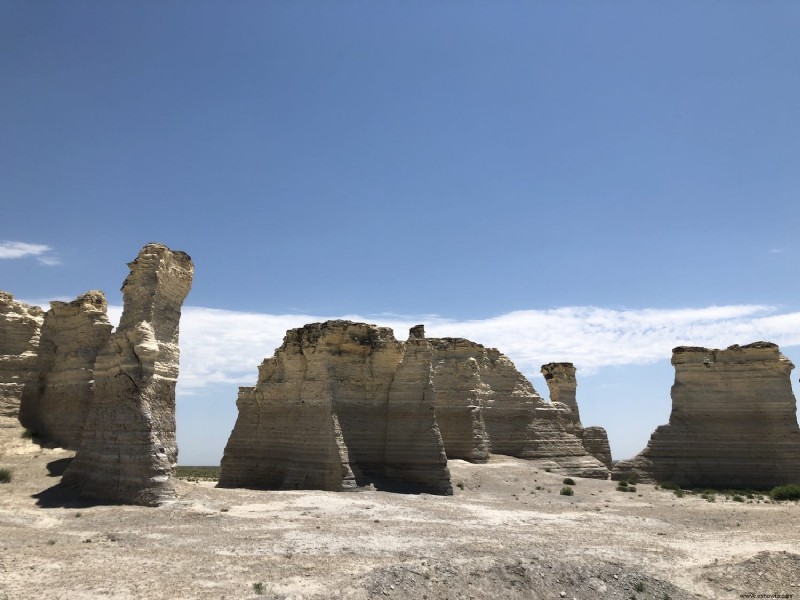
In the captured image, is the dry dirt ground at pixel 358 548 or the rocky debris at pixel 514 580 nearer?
the dry dirt ground at pixel 358 548

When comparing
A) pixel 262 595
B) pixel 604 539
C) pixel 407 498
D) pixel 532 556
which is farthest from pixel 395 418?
pixel 262 595

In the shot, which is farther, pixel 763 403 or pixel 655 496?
pixel 763 403

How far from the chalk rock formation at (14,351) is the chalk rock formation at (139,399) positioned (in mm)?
5450

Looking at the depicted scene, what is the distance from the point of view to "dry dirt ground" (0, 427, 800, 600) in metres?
10.7

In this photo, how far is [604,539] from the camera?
54.0 ft

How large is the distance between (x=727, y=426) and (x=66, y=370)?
31.5m

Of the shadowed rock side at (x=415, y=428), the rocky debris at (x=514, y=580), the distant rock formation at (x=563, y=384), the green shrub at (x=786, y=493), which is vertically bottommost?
the rocky debris at (x=514, y=580)

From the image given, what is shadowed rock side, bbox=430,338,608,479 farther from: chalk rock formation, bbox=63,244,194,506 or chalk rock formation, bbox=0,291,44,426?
chalk rock formation, bbox=0,291,44,426

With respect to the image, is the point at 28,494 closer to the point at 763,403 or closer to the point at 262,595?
the point at 262,595

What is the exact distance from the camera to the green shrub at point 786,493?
27.3 m

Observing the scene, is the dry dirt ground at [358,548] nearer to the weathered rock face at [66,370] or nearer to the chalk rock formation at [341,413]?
the weathered rock face at [66,370]

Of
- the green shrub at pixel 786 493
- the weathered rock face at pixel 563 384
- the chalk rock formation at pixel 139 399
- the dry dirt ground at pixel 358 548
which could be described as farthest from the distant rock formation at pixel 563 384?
the chalk rock formation at pixel 139 399

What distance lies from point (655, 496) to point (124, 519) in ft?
76.7

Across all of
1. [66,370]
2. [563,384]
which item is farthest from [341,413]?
[563,384]
